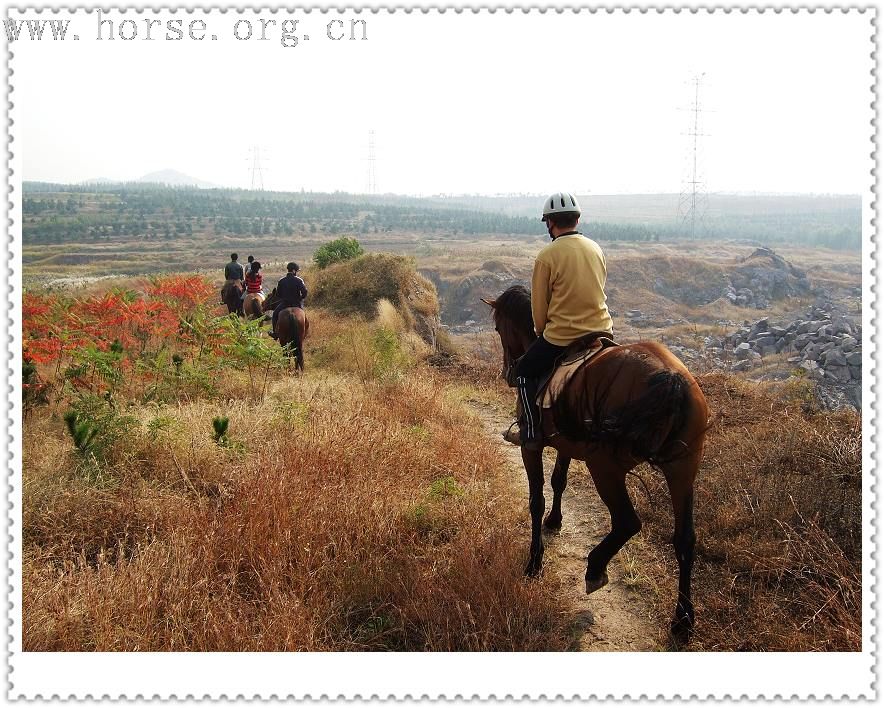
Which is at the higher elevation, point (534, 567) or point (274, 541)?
point (274, 541)

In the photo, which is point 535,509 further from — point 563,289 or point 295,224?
point 295,224

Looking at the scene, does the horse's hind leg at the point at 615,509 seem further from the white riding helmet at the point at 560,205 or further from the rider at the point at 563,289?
the white riding helmet at the point at 560,205

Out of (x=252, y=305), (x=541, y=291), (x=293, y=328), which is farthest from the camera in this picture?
(x=252, y=305)

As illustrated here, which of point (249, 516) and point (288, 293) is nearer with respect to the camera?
point (249, 516)

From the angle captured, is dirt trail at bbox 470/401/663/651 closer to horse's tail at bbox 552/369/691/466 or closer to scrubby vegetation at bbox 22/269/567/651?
scrubby vegetation at bbox 22/269/567/651

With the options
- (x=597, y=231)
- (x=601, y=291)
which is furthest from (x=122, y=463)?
(x=597, y=231)

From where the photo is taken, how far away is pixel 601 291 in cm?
435

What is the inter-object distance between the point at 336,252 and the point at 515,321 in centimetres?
1537

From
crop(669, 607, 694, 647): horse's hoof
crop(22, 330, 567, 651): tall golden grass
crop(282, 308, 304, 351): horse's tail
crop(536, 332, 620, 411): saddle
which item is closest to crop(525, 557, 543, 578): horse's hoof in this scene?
crop(22, 330, 567, 651): tall golden grass

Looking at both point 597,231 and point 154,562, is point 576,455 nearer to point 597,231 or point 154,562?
point 154,562

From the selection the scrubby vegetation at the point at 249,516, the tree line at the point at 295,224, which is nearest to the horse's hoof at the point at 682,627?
the scrubby vegetation at the point at 249,516

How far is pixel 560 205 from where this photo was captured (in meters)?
4.35

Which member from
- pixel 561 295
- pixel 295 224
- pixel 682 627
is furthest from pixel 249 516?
pixel 295 224

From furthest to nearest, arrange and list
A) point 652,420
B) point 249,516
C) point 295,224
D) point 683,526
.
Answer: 1. point 295,224
2. point 249,516
3. point 683,526
4. point 652,420
